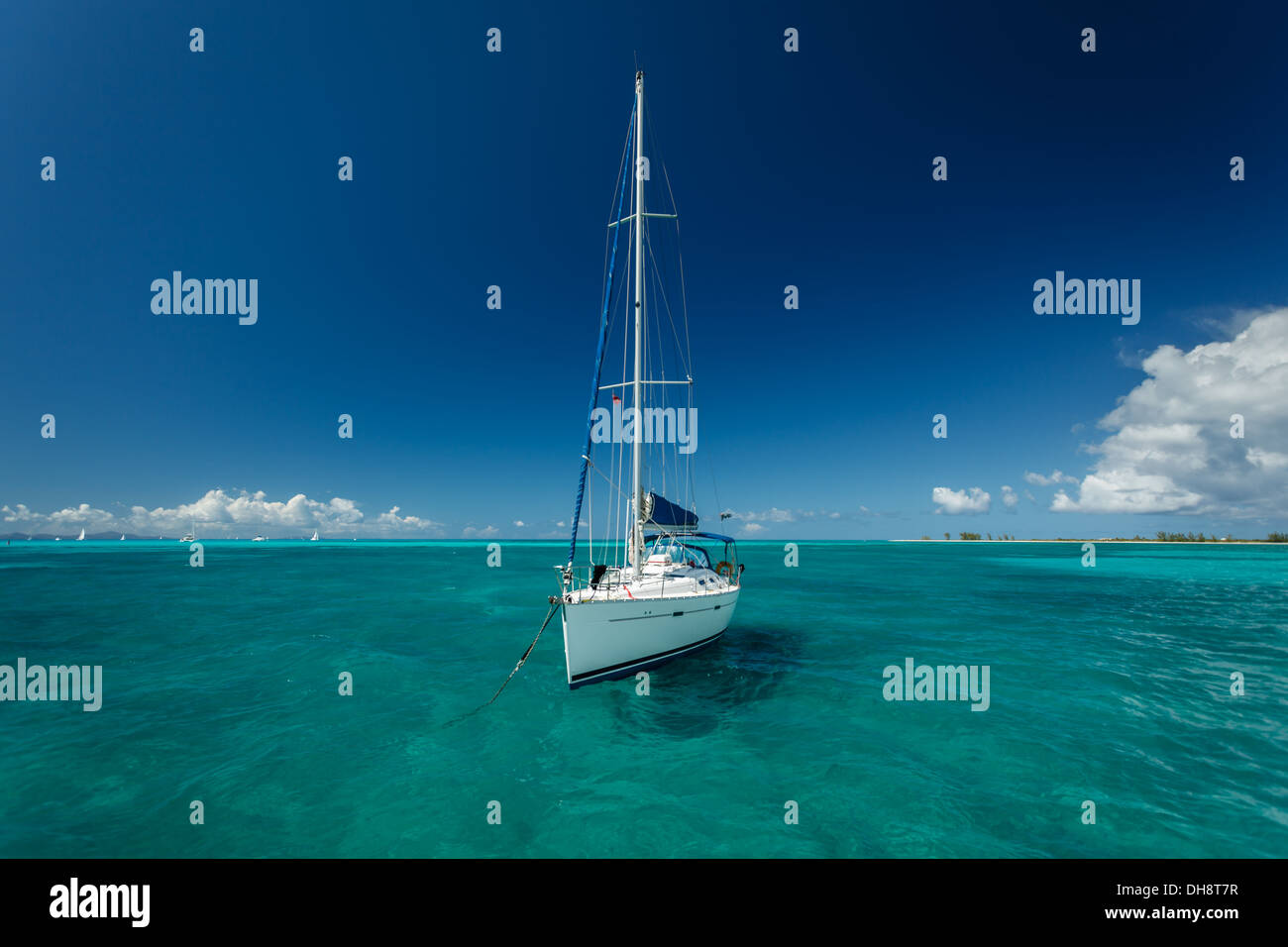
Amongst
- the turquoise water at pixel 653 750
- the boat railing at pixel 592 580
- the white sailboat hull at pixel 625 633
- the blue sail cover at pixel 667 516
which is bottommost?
the turquoise water at pixel 653 750

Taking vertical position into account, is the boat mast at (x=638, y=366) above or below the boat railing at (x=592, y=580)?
above

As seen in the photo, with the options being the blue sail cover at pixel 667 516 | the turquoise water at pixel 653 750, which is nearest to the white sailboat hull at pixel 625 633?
the turquoise water at pixel 653 750

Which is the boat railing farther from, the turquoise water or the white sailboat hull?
the turquoise water

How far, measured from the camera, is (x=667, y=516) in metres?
16.5

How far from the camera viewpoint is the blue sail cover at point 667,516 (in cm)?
1593

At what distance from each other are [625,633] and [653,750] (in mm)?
3453

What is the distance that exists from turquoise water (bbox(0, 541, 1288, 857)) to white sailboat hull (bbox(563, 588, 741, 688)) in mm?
842

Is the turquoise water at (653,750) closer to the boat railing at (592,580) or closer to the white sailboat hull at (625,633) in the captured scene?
the white sailboat hull at (625,633)

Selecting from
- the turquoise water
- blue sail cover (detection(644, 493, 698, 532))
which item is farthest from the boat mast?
the turquoise water

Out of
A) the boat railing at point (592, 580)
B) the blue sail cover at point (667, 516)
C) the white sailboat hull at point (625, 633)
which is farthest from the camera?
the blue sail cover at point (667, 516)

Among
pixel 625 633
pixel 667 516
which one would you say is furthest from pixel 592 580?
pixel 667 516

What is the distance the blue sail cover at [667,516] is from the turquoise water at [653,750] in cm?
493
